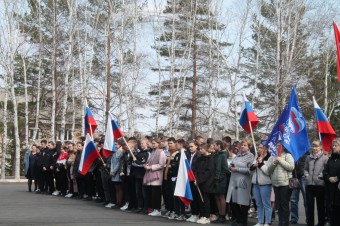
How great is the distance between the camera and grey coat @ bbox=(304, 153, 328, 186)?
14.6m

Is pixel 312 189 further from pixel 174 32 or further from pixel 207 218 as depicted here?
pixel 174 32

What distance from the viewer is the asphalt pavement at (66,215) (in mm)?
15570

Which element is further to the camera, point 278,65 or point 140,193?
point 278,65

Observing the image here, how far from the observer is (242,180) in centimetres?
1512

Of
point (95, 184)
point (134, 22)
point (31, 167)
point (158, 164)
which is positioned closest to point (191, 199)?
point (158, 164)

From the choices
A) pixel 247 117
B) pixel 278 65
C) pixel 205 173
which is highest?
pixel 278 65

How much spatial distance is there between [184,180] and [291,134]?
9.37 ft

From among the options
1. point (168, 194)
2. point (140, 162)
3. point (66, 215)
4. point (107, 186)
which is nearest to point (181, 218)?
point (168, 194)

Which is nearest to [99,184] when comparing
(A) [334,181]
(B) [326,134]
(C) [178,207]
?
(C) [178,207]

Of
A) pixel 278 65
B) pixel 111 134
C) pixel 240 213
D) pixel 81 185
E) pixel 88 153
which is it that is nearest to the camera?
pixel 240 213

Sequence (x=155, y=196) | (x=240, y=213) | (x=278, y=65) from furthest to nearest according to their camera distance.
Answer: (x=278, y=65)
(x=155, y=196)
(x=240, y=213)

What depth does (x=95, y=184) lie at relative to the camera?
2272 cm

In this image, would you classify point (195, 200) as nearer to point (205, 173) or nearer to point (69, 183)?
point (205, 173)

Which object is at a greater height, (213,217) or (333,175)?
(333,175)
